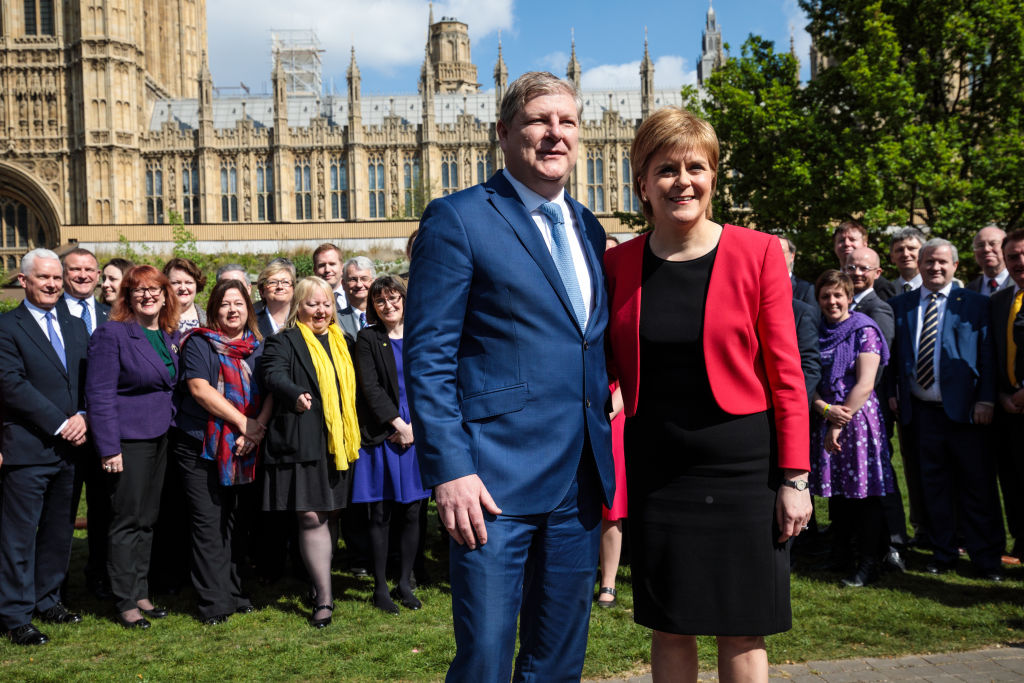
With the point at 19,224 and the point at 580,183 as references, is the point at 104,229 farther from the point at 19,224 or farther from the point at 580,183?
the point at 580,183

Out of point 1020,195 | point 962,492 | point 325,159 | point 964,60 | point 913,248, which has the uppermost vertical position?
point 325,159

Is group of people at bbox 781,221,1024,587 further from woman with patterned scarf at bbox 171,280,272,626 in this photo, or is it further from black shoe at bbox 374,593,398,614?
woman with patterned scarf at bbox 171,280,272,626

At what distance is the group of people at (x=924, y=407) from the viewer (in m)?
5.55

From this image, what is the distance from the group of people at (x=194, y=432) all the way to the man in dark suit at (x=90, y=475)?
4 cm

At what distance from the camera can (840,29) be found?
17828 millimetres

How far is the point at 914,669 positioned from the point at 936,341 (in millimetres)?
2790

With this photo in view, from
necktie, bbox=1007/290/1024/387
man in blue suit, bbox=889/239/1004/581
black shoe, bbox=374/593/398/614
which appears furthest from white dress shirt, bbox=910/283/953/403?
black shoe, bbox=374/593/398/614

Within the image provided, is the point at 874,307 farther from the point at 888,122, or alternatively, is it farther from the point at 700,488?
the point at 888,122

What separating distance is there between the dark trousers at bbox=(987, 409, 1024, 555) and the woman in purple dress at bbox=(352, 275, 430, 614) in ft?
13.0

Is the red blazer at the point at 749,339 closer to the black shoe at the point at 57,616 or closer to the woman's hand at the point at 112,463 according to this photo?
the woman's hand at the point at 112,463

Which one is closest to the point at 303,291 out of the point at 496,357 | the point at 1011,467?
the point at 496,357

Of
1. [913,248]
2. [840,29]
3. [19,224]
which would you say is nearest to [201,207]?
[19,224]

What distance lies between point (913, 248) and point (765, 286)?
4844 millimetres

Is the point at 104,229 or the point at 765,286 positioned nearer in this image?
the point at 765,286
